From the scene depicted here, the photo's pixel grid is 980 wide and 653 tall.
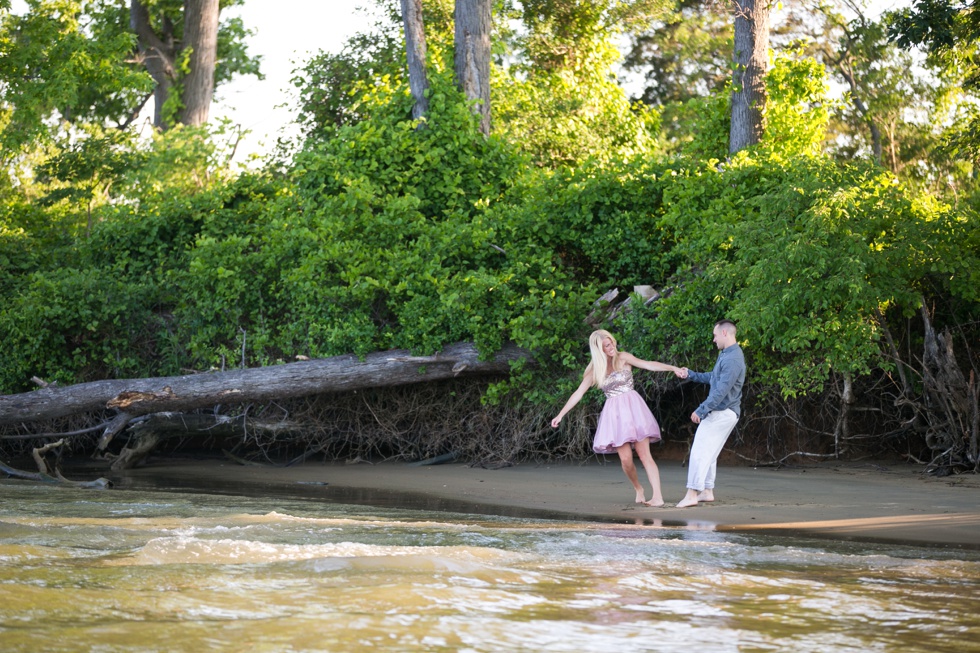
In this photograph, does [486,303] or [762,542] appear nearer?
[762,542]

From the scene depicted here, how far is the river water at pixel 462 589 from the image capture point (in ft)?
17.7

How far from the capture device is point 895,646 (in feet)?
17.4

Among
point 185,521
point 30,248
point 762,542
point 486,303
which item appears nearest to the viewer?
point 762,542

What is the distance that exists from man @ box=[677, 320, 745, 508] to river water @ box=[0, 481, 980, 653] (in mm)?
1679

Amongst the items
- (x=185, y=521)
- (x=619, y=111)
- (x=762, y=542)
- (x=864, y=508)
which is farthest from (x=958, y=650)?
(x=619, y=111)

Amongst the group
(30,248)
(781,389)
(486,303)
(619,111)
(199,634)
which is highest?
(619,111)

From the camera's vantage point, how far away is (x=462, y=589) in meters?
6.57

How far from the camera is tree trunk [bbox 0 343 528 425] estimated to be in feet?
48.2

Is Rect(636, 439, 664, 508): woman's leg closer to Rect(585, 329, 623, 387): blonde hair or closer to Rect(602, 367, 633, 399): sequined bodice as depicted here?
Rect(602, 367, 633, 399): sequined bodice

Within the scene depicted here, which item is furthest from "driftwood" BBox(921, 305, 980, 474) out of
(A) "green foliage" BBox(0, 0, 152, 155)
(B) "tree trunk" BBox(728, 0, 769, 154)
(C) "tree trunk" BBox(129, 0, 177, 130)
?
(C) "tree trunk" BBox(129, 0, 177, 130)

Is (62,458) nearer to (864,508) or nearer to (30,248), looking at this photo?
(30,248)

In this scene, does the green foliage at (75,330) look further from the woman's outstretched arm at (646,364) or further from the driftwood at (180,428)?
the woman's outstretched arm at (646,364)

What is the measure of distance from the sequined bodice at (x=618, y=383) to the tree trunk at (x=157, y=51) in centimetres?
2037

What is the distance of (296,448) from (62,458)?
394 cm
